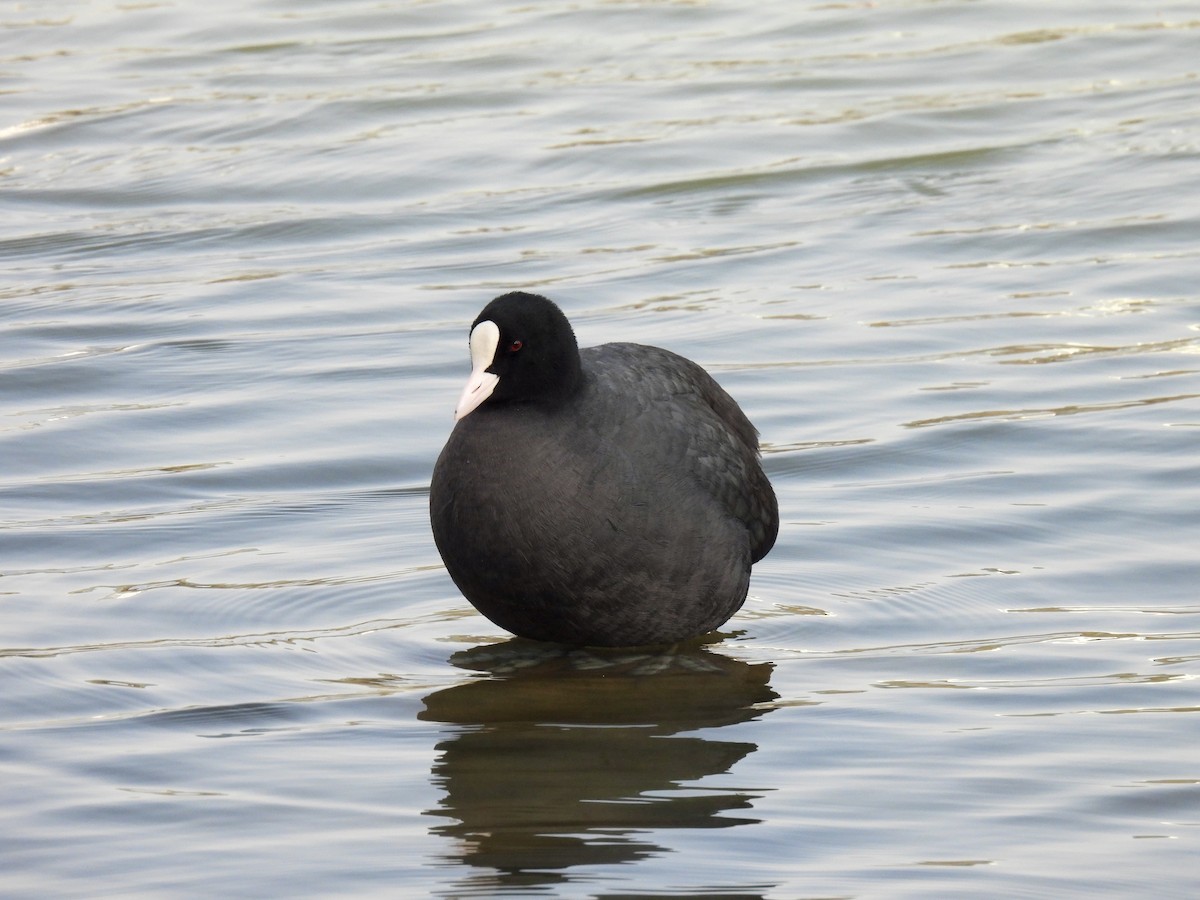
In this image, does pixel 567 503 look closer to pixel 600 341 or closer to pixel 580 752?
pixel 580 752

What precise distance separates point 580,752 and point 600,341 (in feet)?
12.5

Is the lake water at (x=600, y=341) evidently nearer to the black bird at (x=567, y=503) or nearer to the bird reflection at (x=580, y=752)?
the bird reflection at (x=580, y=752)

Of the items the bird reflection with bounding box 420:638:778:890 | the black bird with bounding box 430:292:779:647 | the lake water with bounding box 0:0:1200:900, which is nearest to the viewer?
the bird reflection with bounding box 420:638:778:890

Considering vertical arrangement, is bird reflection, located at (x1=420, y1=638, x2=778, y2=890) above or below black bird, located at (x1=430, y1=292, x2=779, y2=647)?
below

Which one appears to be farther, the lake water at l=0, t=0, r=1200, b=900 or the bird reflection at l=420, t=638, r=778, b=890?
the lake water at l=0, t=0, r=1200, b=900

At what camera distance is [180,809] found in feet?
13.9

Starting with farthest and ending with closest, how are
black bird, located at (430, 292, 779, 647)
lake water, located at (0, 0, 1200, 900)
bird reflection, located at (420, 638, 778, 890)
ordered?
black bird, located at (430, 292, 779, 647)
lake water, located at (0, 0, 1200, 900)
bird reflection, located at (420, 638, 778, 890)

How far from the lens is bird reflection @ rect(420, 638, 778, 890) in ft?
13.4

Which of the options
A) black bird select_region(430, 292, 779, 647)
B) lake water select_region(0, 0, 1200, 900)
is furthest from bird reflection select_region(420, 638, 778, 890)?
black bird select_region(430, 292, 779, 647)

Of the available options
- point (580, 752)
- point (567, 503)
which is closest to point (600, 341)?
point (567, 503)

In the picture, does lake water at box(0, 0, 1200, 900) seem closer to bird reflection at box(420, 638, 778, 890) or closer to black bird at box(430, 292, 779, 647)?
bird reflection at box(420, 638, 778, 890)

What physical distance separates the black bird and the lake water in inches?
8.8

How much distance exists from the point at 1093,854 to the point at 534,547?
1.62 metres

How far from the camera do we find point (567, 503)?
4988 mm
